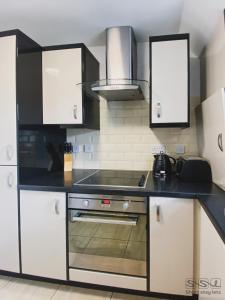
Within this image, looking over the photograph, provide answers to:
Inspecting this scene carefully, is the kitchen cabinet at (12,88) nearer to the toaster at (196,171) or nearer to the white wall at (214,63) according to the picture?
the toaster at (196,171)

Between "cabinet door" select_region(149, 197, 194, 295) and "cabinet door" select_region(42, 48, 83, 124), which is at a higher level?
"cabinet door" select_region(42, 48, 83, 124)

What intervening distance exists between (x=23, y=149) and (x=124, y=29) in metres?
1.38

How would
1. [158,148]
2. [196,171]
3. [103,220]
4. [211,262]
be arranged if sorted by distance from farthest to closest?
[158,148] < [196,171] < [103,220] < [211,262]

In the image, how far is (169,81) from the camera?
1.89 metres

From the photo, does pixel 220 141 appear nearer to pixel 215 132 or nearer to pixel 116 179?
pixel 215 132

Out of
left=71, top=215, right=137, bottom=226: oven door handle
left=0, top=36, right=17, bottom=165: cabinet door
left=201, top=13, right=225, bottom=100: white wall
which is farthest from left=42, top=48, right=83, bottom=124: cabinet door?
left=201, top=13, right=225, bottom=100: white wall

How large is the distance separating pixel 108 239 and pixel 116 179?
1.72 ft

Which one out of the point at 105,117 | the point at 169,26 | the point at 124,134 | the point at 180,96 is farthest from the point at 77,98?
the point at 169,26

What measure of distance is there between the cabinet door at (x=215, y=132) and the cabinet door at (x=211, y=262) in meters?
0.42

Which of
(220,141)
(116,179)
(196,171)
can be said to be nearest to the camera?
(220,141)

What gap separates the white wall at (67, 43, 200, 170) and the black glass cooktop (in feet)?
0.50

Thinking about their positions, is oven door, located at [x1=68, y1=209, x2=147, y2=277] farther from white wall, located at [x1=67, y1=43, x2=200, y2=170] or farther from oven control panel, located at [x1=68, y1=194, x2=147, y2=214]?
white wall, located at [x1=67, y1=43, x2=200, y2=170]

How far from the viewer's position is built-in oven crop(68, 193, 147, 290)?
1.61 m

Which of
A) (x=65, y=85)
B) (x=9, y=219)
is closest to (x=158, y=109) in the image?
(x=65, y=85)
